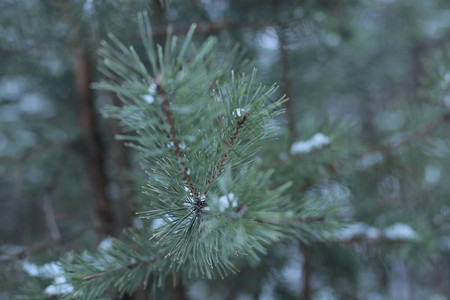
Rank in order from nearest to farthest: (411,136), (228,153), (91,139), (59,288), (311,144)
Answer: (228,153), (59,288), (311,144), (411,136), (91,139)

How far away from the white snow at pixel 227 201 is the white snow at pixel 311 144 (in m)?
0.59

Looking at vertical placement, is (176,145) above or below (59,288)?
above

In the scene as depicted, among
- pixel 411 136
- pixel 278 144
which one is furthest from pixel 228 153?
pixel 411 136

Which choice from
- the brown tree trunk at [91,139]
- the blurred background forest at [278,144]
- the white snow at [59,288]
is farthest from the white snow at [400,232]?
the brown tree trunk at [91,139]

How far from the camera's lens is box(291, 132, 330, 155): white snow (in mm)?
1074

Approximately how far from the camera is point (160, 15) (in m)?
1.38

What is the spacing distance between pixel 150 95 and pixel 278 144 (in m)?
0.77

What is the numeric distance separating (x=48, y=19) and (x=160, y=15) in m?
0.41

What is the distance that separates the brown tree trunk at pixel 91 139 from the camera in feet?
5.86

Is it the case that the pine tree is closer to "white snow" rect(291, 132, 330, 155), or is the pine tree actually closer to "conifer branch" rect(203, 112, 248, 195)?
"conifer branch" rect(203, 112, 248, 195)

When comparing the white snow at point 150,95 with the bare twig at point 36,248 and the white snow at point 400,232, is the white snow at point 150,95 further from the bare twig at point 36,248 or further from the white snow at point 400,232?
the white snow at point 400,232

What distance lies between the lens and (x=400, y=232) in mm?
1187

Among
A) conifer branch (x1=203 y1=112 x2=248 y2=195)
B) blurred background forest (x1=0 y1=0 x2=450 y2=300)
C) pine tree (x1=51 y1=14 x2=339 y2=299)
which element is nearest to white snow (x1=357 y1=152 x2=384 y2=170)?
blurred background forest (x1=0 y1=0 x2=450 y2=300)

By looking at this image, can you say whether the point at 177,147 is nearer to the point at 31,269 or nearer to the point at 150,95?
the point at 150,95
